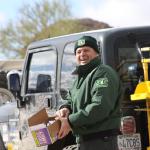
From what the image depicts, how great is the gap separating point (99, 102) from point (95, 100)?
0.13 ft

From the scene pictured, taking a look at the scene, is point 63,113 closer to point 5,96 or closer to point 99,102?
point 99,102

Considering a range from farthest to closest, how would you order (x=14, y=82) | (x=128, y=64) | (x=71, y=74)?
(x=14, y=82) < (x=71, y=74) < (x=128, y=64)

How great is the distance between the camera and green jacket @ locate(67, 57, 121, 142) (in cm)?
405

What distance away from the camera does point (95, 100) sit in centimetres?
405

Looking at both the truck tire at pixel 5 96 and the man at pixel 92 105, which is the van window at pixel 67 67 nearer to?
the man at pixel 92 105

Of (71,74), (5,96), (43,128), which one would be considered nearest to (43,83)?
(71,74)

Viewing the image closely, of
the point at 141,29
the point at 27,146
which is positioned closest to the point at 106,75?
the point at 141,29

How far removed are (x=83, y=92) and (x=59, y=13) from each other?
48.1 meters

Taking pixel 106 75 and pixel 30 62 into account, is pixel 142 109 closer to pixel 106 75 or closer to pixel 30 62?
pixel 106 75

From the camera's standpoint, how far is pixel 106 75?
4164mm

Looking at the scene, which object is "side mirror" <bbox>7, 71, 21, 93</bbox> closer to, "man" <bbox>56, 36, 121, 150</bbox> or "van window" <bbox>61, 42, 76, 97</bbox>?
"van window" <bbox>61, 42, 76, 97</bbox>

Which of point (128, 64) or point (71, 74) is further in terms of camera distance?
point (71, 74)

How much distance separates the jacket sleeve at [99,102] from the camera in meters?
4.03

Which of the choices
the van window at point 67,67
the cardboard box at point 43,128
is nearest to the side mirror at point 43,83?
the van window at point 67,67
